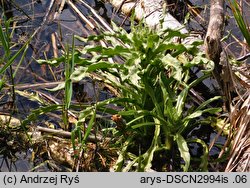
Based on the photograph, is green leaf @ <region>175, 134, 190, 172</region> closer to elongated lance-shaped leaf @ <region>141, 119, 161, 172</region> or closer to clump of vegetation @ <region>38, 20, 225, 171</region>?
clump of vegetation @ <region>38, 20, 225, 171</region>

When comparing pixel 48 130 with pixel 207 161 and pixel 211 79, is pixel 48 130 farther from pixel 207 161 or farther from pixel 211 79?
pixel 211 79

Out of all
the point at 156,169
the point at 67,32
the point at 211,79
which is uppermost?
the point at 67,32

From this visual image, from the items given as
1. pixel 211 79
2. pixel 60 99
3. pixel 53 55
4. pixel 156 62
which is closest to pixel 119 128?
pixel 156 62

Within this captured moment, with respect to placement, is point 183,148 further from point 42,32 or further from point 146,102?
point 42,32

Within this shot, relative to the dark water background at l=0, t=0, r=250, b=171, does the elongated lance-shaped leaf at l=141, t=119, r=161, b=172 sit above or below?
below

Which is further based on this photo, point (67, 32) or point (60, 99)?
point (67, 32)

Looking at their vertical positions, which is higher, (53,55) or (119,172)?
(53,55)

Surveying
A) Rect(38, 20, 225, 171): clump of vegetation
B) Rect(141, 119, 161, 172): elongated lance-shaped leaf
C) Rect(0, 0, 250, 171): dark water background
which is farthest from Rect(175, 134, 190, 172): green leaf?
Rect(0, 0, 250, 171): dark water background

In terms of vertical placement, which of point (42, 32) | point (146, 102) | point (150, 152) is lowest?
point (150, 152)

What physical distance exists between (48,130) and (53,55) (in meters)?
0.97

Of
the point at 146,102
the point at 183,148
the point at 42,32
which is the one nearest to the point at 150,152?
the point at 183,148

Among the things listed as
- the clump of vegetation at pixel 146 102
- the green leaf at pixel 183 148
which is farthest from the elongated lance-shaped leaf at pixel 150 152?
the green leaf at pixel 183 148

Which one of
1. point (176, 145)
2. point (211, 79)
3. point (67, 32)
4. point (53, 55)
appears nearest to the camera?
point (176, 145)

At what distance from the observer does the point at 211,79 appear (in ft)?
11.0
